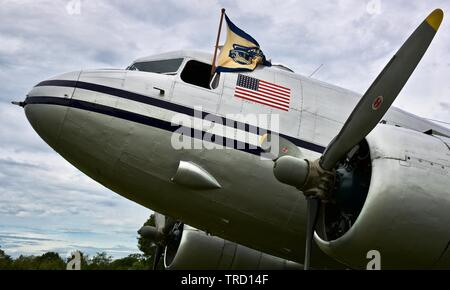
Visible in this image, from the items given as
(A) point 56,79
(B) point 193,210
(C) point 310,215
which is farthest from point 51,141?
(C) point 310,215

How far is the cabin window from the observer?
9095 millimetres

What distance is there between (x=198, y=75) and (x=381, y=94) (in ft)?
12.5

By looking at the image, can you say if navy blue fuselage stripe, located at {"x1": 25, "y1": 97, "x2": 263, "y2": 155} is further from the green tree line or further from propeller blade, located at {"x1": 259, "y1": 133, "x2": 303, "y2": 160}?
the green tree line

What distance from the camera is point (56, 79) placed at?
8.69 metres

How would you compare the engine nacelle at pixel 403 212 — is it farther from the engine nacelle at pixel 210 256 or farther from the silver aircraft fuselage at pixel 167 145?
the engine nacelle at pixel 210 256

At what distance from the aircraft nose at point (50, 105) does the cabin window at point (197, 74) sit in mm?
2004

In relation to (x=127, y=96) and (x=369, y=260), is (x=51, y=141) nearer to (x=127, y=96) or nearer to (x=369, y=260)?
(x=127, y=96)

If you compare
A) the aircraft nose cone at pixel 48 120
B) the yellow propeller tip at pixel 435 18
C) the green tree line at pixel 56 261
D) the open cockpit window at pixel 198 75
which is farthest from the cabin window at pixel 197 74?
the green tree line at pixel 56 261

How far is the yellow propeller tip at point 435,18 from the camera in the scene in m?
6.18

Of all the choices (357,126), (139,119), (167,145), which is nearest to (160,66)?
(139,119)

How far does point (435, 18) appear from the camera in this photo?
6.23 meters

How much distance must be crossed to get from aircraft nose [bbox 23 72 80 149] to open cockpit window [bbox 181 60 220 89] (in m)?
2.01

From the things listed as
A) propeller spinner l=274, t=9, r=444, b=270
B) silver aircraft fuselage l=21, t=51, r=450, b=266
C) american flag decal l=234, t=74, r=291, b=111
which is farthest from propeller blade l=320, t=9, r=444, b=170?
american flag decal l=234, t=74, r=291, b=111
